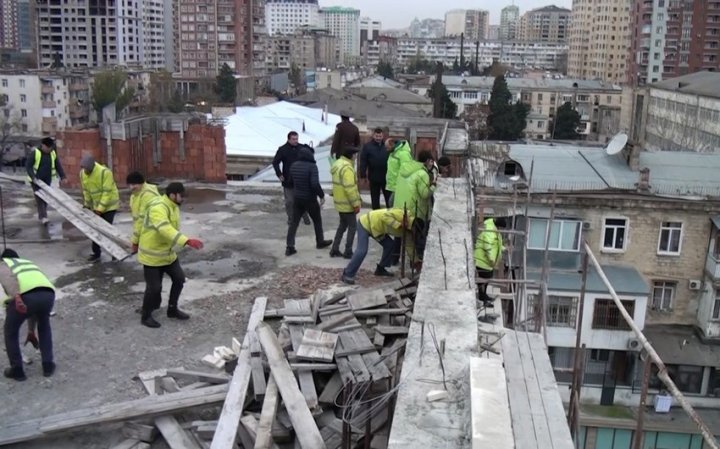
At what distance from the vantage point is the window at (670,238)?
24.5 meters

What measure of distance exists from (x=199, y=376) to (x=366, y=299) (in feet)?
5.31

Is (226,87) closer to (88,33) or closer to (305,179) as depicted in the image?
(88,33)

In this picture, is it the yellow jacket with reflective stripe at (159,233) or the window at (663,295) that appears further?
the window at (663,295)

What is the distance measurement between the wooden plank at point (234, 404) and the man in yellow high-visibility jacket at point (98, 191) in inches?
147

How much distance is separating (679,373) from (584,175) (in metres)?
7.33

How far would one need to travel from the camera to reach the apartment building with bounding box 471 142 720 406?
928 inches

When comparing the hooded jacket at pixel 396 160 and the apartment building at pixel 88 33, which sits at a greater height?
the apartment building at pixel 88 33

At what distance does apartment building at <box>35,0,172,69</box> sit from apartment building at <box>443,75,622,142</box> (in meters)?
42.1

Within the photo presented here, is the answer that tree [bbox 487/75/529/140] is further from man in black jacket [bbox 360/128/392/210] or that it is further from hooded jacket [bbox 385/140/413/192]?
hooded jacket [bbox 385/140/413/192]

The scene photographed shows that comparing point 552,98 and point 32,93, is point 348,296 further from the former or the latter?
point 552,98

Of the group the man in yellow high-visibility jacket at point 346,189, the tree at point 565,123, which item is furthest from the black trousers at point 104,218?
the tree at point 565,123

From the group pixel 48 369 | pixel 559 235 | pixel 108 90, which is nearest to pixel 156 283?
pixel 48 369

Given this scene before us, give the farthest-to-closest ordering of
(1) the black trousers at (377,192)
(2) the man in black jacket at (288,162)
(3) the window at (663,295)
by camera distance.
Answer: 1. (3) the window at (663,295)
2. (1) the black trousers at (377,192)
3. (2) the man in black jacket at (288,162)

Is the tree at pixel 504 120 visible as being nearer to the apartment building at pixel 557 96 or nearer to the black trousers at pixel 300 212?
the apartment building at pixel 557 96
